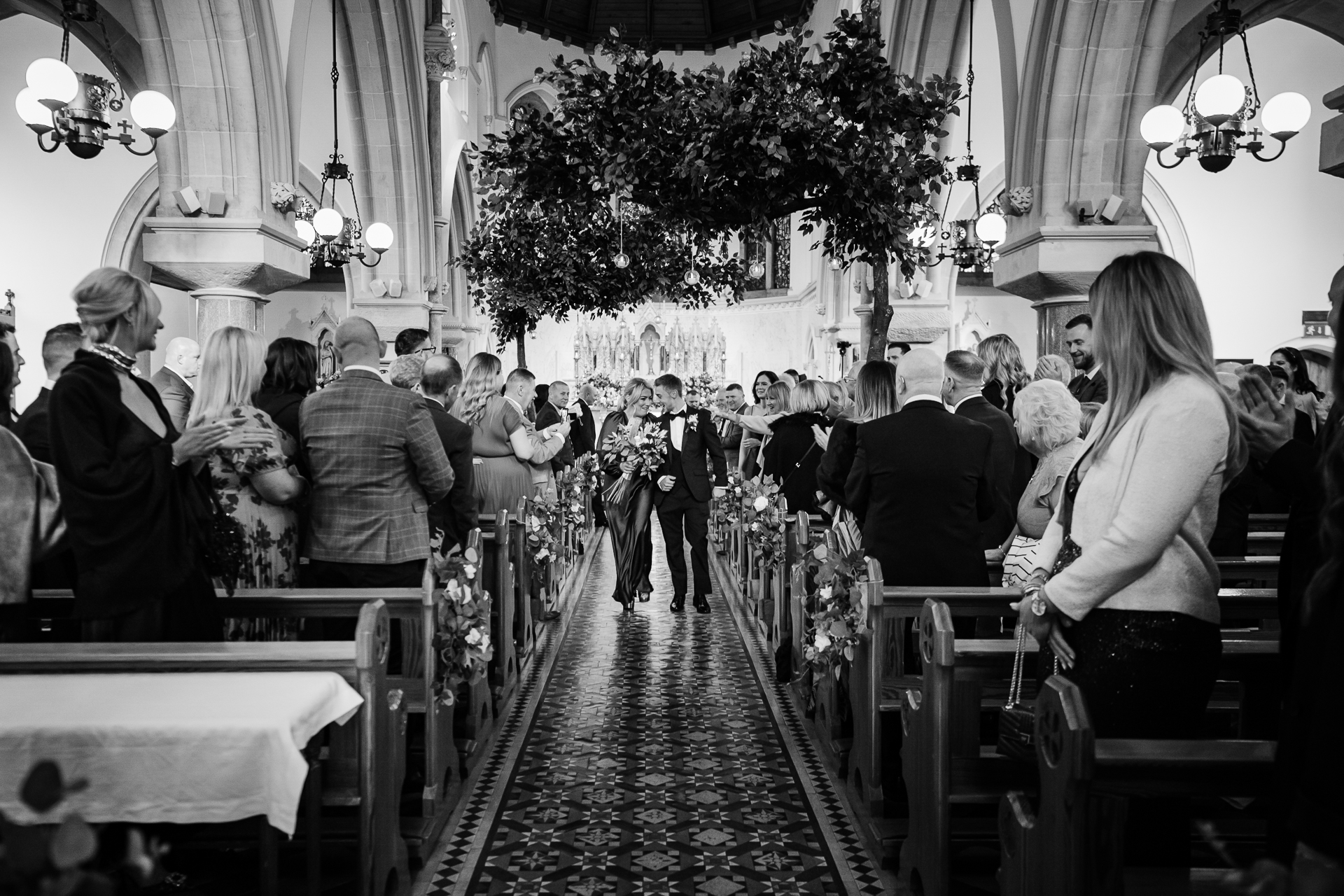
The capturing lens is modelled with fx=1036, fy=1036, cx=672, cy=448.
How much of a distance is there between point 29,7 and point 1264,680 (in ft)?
34.7

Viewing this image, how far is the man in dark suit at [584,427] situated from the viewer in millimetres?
11492

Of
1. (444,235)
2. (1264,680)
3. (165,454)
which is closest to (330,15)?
(444,235)

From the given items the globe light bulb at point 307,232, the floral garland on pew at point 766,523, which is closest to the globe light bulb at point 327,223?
the globe light bulb at point 307,232

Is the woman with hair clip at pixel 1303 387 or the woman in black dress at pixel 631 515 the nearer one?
the woman with hair clip at pixel 1303 387

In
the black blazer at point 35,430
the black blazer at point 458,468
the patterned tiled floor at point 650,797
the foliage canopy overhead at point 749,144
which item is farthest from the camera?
the black blazer at point 458,468

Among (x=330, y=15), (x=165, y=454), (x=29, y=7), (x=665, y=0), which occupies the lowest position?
(x=165, y=454)

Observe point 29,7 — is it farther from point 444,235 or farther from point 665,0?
point 665,0

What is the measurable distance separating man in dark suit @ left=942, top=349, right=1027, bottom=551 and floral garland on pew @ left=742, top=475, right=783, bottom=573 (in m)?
1.61

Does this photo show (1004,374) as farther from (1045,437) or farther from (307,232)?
(307,232)

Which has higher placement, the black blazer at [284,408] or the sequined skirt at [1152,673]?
the black blazer at [284,408]

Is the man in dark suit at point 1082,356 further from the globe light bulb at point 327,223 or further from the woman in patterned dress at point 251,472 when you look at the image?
the globe light bulb at point 327,223

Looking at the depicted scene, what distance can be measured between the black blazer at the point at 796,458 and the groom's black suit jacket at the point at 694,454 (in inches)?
18.3

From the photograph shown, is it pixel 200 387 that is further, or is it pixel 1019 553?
pixel 1019 553

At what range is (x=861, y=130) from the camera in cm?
473
